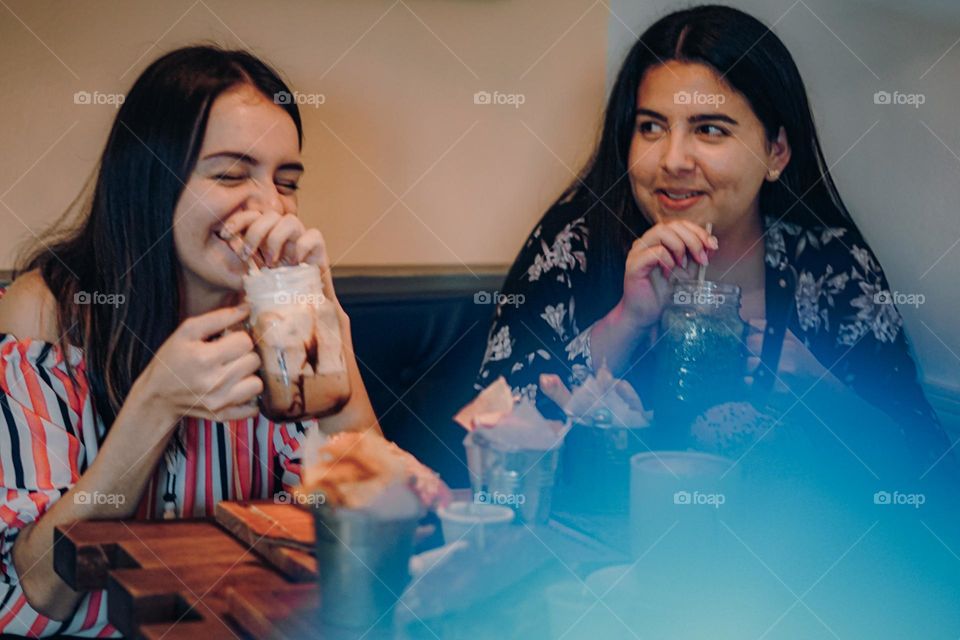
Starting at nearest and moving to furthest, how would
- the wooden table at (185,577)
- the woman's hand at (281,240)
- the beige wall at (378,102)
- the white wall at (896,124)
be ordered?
the wooden table at (185,577) → the woman's hand at (281,240) → the beige wall at (378,102) → the white wall at (896,124)

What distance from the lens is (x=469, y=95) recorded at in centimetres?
120

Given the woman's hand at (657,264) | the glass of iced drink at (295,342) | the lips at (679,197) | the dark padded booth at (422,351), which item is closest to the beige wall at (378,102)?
the dark padded booth at (422,351)

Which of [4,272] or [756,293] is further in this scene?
[756,293]

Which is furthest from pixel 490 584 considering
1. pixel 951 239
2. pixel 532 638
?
pixel 951 239

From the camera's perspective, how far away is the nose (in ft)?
3.67

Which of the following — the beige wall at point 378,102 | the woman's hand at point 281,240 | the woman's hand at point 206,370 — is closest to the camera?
the woman's hand at point 206,370

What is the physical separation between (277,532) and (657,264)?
0.53 meters

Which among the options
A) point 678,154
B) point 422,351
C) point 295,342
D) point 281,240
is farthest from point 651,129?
point 295,342

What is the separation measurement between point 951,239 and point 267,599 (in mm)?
1080

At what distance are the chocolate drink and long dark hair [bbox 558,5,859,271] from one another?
1.58 feet

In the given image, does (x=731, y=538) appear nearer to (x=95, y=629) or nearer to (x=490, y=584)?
(x=490, y=584)

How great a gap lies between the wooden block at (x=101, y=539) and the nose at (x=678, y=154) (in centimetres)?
67

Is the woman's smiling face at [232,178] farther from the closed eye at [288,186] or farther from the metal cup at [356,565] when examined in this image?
the metal cup at [356,565]

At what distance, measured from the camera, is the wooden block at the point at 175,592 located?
55cm
